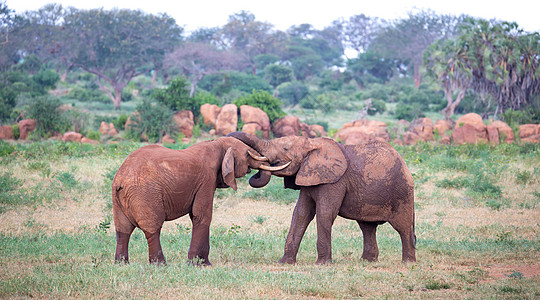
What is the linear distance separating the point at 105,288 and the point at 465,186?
10.6m

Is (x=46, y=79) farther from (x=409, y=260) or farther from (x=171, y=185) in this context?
(x=409, y=260)

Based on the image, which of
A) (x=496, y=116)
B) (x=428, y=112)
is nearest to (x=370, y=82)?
(x=428, y=112)

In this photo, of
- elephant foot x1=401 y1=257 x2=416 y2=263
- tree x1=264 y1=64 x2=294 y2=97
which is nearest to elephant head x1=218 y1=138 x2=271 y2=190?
elephant foot x1=401 y1=257 x2=416 y2=263

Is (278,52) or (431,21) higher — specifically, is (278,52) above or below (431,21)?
below

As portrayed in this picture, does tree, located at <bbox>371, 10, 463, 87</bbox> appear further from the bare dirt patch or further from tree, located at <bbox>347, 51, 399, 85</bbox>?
the bare dirt patch

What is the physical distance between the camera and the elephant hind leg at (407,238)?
312 inches

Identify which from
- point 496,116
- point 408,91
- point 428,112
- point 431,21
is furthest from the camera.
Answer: point 431,21

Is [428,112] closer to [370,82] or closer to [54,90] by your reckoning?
[370,82]

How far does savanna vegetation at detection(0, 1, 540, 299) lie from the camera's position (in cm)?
641

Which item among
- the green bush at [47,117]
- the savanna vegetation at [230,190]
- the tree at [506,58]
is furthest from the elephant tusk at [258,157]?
the tree at [506,58]

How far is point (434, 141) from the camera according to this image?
2748cm

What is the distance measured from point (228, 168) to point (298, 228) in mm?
1416

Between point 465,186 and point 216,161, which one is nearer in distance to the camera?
point 216,161

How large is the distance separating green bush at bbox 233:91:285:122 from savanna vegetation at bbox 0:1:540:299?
0.08 m
